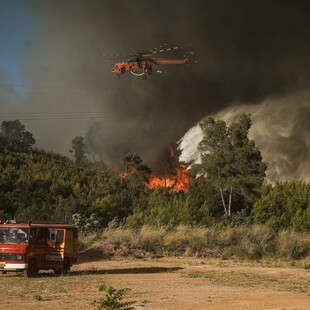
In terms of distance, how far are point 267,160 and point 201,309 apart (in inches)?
2533

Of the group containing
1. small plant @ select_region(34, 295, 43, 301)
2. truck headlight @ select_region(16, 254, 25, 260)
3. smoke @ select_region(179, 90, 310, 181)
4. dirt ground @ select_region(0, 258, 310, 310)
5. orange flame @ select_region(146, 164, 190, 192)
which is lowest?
small plant @ select_region(34, 295, 43, 301)

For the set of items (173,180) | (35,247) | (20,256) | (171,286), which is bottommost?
(171,286)

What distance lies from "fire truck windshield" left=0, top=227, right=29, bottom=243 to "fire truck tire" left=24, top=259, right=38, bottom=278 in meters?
0.83

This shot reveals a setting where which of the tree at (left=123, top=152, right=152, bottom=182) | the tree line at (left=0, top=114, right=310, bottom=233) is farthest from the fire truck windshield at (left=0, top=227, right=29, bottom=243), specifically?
the tree at (left=123, top=152, right=152, bottom=182)

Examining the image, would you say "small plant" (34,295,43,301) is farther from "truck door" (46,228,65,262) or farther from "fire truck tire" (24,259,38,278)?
"truck door" (46,228,65,262)

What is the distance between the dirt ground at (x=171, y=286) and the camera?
14.1m

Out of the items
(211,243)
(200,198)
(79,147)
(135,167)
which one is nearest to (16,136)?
(79,147)

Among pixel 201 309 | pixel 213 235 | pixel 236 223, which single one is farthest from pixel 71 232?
pixel 236 223

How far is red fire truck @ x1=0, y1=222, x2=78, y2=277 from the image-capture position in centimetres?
2055

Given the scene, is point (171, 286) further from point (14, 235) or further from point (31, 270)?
point (14, 235)

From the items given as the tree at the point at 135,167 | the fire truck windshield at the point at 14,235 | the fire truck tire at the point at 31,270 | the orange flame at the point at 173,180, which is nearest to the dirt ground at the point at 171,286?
the fire truck tire at the point at 31,270

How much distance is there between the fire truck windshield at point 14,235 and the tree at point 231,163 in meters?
29.4

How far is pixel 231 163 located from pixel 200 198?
162 inches

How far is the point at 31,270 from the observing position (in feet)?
68.3
